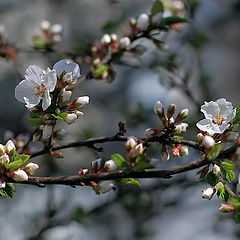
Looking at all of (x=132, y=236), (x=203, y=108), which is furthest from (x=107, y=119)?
(x=203, y=108)

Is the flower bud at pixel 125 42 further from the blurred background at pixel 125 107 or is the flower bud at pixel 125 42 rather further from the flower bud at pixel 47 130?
the flower bud at pixel 47 130

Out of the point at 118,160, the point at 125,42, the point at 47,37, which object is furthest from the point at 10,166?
the point at 47,37

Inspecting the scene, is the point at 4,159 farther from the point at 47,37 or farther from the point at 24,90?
the point at 47,37

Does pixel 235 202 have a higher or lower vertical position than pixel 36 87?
lower

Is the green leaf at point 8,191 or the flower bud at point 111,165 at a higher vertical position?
the flower bud at point 111,165

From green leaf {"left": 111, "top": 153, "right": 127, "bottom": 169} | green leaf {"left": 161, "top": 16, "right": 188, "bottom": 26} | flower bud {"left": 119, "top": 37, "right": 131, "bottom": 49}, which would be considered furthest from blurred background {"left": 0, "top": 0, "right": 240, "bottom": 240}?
green leaf {"left": 111, "top": 153, "right": 127, "bottom": 169}

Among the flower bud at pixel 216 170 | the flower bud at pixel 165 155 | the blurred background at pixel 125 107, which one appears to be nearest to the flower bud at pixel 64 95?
the flower bud at pixel 165 155

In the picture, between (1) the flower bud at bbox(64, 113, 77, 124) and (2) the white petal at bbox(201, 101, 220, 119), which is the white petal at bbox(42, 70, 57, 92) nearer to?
(1) the flower bud at bbox(64, 113, 77, 124)

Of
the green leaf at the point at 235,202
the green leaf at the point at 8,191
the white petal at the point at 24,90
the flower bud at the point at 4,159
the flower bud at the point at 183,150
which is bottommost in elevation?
the green leaf at the point at 8,191
